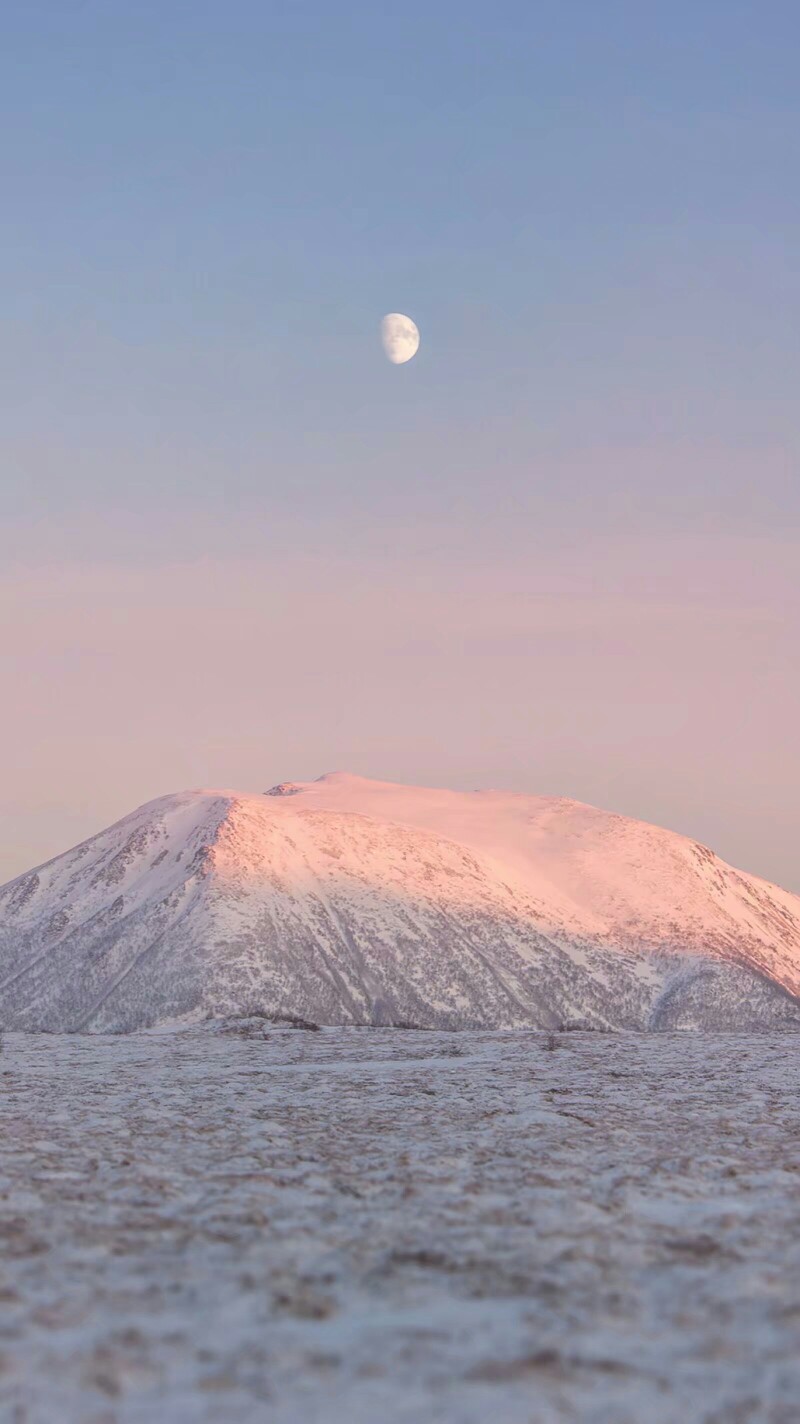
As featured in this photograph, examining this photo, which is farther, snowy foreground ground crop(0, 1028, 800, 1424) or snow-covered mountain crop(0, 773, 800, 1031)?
snow-covered mountain crop(0, 773, 800, 1031)

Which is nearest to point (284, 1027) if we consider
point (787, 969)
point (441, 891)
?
point (441, 891)

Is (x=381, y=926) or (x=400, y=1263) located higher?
(x=381, y=926)

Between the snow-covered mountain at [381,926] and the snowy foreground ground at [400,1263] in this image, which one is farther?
the snow-covered mountain at [381,926]

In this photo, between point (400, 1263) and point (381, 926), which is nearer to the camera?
point (400, 1263)
